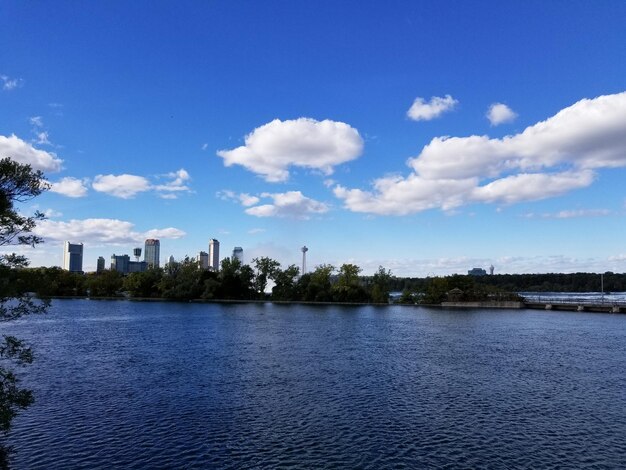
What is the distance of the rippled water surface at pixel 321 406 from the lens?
19469 mm

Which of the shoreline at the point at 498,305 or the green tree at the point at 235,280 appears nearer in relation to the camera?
the shoreline at the point at 498,305

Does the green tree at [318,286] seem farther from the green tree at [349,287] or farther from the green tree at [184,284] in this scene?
the green tree at [184,284]

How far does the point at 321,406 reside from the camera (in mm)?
26344

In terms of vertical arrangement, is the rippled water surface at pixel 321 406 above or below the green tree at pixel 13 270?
below

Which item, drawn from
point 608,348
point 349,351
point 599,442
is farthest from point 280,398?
point 608,348

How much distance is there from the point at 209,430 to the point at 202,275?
484 feet

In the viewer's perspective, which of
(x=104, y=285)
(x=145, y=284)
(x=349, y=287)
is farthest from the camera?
(x=104, y=285)

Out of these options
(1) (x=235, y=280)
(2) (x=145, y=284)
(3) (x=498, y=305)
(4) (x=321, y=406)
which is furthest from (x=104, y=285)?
(4) (x=321, y=406)

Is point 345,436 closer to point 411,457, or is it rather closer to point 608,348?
point 411,457

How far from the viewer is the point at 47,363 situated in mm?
38719

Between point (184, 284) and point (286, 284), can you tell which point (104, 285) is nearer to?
point (184, 284)

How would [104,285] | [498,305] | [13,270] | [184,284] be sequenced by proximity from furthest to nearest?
[104,285], [184,284], [498,305], [13,270]

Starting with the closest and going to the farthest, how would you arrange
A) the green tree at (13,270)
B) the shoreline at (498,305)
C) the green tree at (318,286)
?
the green tree at (13,270) → the shoreline at (498,305) → the green tree at (318,286)

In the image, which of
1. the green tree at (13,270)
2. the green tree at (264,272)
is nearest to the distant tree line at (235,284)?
the green tree at (264,272)
